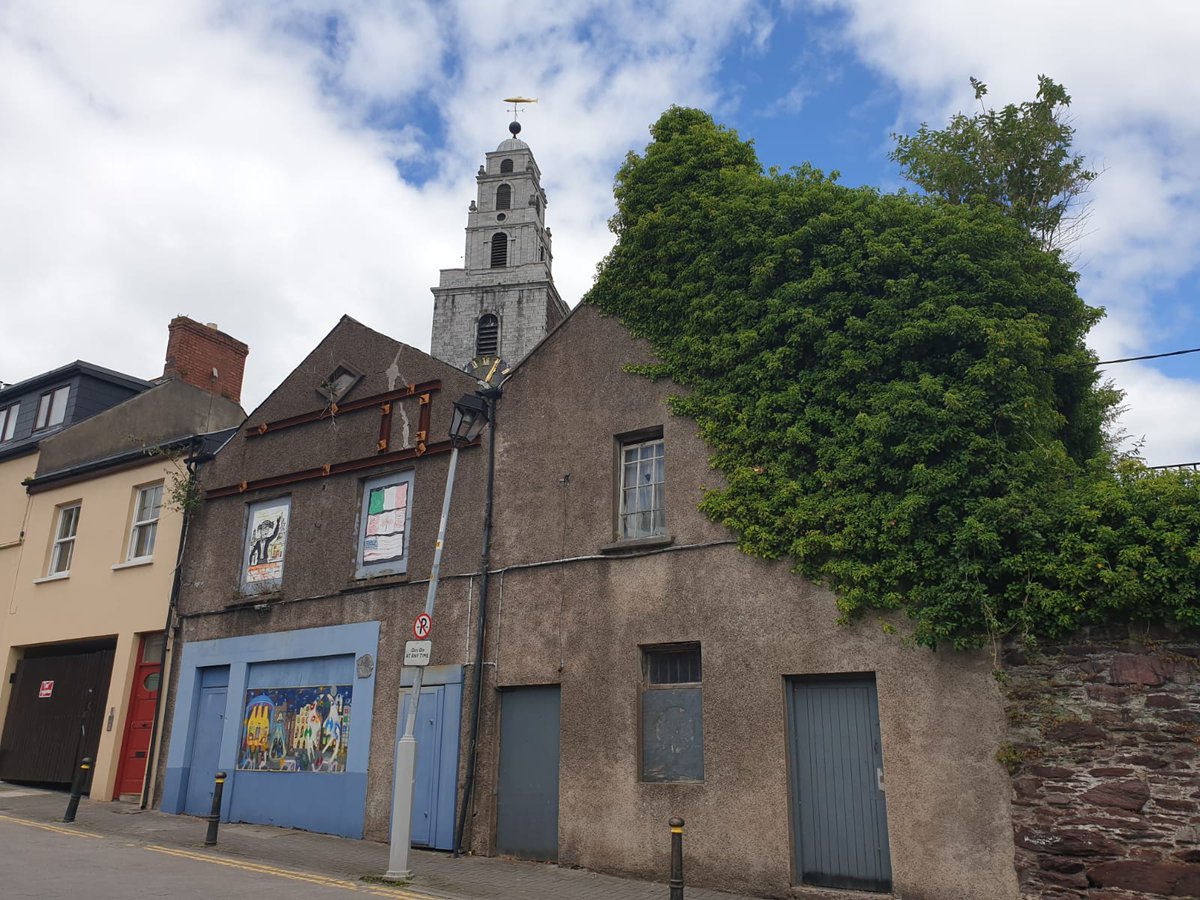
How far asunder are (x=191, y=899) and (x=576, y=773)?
4814 millimetres

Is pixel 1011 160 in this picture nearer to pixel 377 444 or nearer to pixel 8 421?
pixel 377 444

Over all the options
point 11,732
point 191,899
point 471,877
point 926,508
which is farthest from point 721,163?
point 11,732

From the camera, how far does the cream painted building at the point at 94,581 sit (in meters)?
18.3

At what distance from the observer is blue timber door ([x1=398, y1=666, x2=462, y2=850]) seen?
13.3m

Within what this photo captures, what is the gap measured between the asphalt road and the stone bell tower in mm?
39458

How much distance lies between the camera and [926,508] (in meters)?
10.6

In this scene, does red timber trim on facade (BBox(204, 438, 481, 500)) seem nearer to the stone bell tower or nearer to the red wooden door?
the red wooden door

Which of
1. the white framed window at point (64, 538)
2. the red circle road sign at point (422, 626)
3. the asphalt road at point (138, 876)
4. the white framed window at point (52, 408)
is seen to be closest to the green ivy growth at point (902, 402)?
the red circle road sign at point (422, 626)

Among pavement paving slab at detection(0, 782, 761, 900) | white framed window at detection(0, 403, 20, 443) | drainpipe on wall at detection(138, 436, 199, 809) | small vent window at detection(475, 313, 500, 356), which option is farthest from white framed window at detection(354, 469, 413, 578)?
small vent window at detection(475, 313, 500, 356)

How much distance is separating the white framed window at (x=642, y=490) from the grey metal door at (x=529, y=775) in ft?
7.98

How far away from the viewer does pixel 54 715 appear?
19.6m

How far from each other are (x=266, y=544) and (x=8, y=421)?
11679 millimetres

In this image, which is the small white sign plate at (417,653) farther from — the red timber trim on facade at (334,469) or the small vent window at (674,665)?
the red timber trim on facade at (334,469)

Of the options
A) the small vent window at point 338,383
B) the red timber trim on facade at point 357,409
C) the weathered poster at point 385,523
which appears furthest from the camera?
the small vent window at point 338,383
